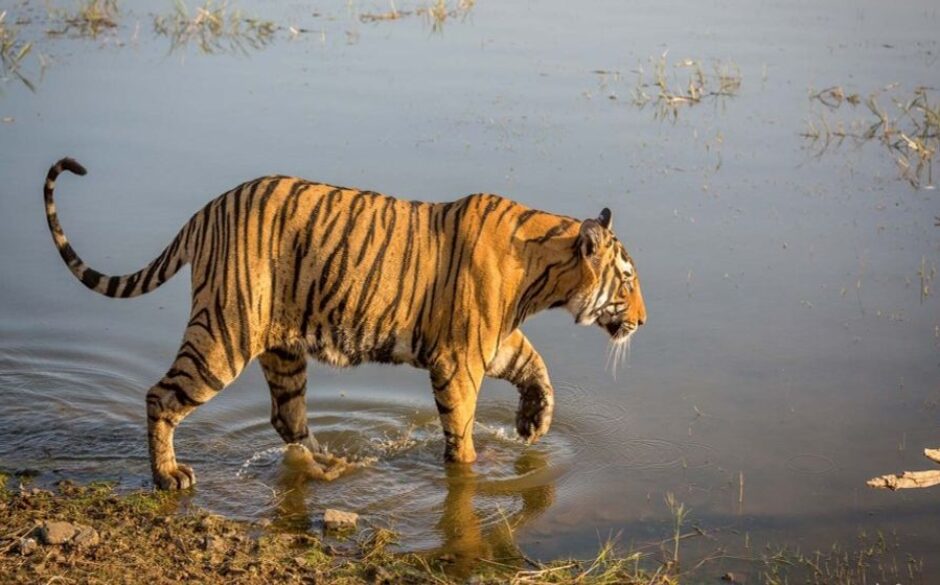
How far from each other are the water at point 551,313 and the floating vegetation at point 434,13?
30 cm

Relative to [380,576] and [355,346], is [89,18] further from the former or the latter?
[380,576]

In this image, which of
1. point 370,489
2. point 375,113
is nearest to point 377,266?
point 370,489

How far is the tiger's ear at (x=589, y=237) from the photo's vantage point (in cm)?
591

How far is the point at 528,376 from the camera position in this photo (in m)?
6.50

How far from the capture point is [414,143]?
10789 millimetres

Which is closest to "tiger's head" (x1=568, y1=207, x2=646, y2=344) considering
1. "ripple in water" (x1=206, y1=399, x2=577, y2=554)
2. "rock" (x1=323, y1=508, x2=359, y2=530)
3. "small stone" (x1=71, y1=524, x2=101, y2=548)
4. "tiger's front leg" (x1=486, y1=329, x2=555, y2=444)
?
"tiger's front leg" (x1=486, y1=329, x2=555, y2=444)

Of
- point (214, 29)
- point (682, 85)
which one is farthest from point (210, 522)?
point (214, 29)

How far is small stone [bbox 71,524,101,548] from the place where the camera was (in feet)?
15.7

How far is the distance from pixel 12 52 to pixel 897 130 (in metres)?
7.93

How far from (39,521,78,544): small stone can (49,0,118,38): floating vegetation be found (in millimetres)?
10449

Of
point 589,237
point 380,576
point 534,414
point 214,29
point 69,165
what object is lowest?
point 380,576

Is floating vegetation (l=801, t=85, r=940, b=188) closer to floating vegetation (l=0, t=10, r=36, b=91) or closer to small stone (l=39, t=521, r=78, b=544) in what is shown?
floating vegetation (l=0, t=10, r=36, b=91)

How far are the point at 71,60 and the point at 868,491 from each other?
963cm

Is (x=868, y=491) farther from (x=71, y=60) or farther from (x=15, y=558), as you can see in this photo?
(x=71, y=60)
